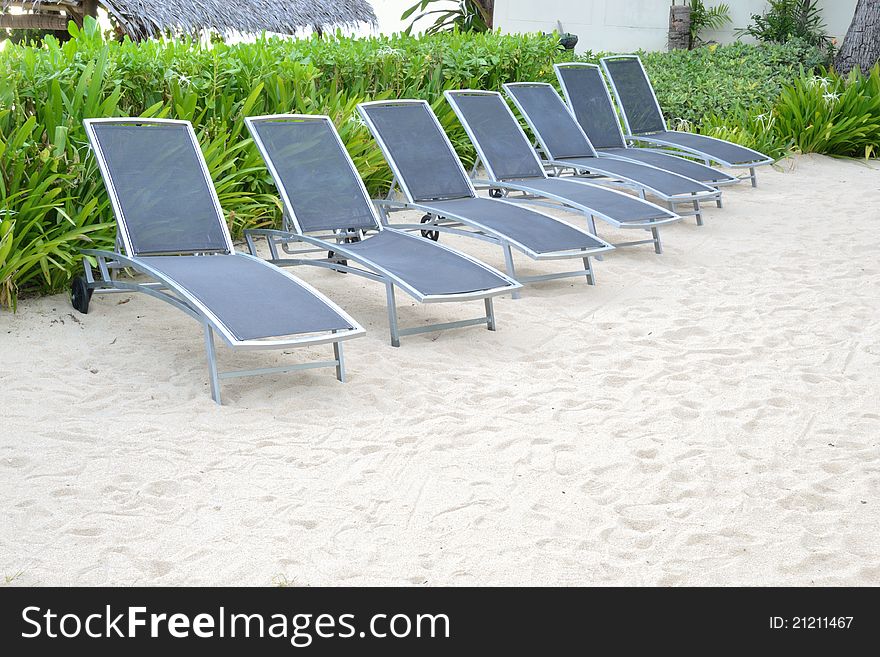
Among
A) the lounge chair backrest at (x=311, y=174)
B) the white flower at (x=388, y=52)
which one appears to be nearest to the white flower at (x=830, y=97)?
the white flower at (x=388, y=52)

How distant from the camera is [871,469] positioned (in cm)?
400

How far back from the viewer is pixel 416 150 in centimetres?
704

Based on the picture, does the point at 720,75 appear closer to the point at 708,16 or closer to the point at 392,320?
the point at 708,16

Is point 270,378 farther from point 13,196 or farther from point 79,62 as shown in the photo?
point 79,62

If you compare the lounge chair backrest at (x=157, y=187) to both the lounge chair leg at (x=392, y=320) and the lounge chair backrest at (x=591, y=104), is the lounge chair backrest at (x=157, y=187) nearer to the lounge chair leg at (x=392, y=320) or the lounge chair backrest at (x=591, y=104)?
the lounge chair leg at (x=392, y=320)

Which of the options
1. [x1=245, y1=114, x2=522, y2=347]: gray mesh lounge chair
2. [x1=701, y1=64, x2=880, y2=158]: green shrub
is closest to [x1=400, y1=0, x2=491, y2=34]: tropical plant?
[x1=701, y1=64, x2=880, y2=158]: green shrub

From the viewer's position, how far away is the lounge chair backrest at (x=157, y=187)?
17.4 feet

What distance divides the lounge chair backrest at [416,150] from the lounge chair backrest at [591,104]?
8.42 ft

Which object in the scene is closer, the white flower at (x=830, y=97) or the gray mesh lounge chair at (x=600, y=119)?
the gray mesh lounge chair at (x=600, y=119)

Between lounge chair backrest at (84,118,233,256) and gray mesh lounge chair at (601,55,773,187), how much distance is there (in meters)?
5.43

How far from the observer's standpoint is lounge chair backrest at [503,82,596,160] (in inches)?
340
